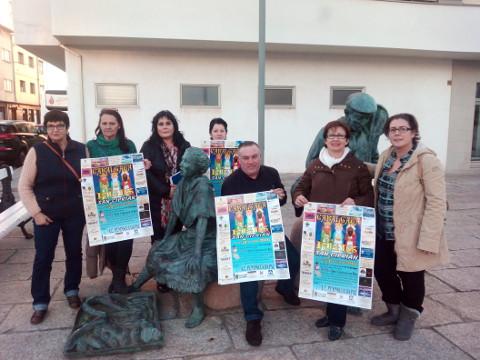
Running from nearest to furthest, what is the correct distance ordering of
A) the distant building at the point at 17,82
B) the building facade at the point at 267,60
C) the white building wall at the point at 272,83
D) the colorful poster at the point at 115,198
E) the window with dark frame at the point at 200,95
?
the colorful poster at the point at 115,198 < the building facade at the point at 267,60 < the white building wall at the point at 272,83 < the window with dark frame at the point at 200,95 < the distant building at the point at 17,82

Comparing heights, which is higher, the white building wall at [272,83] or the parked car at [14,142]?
the white building wall at [272,83]

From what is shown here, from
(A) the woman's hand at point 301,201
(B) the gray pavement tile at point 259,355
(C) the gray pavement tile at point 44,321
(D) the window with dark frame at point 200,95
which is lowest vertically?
(B) the gray pavement tile at point 259,355

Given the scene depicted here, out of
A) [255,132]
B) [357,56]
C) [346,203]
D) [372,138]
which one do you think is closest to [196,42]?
[255,132]

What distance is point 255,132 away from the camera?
10453mm

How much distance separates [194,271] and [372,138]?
1976 mm

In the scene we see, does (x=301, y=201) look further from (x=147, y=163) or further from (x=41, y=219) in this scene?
(x=41, y=219)

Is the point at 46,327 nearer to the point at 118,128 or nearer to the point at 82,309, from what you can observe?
the point at 82,309

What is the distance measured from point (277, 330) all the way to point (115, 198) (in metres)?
1.77

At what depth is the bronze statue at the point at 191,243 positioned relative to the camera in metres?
3.14

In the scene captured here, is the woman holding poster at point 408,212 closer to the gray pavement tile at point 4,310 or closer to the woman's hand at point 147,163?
the woman's hand at point 147,163

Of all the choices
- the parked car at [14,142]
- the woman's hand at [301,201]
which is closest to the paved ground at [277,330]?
the woman's hand at [301,201]

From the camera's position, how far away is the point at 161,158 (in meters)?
3.60

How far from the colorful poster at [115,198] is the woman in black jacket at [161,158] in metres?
0.20

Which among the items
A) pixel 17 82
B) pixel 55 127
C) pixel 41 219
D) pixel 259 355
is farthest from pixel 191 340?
pixel 17 82
